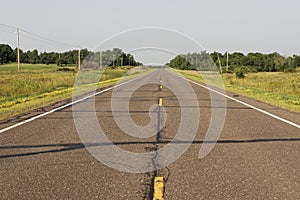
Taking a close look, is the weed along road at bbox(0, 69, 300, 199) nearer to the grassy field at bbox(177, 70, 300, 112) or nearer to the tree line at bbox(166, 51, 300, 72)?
the grassy field at bbox(177, 70, 300, 112)

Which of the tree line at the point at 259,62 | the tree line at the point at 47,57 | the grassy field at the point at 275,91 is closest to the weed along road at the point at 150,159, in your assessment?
the grassy field at the point at 275,91

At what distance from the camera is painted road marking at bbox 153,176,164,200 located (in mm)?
4371

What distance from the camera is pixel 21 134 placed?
8414 millimetres

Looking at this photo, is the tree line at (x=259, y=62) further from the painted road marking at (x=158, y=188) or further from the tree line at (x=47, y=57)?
the painted road marking at (x=158, y=188)

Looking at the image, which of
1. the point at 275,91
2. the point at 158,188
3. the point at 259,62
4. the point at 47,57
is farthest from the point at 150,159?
the point at 47,57

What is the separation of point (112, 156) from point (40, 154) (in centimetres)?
124

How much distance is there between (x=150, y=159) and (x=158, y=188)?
5.01ft

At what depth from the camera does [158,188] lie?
15.4 ft

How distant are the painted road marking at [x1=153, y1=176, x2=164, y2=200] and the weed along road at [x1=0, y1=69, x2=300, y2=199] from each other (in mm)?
12

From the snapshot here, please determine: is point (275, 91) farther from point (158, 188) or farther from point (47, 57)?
point (47, 57)

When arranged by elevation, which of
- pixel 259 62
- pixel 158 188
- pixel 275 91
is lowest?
pixel 158 188

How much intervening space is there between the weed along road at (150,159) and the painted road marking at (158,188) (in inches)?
0.5

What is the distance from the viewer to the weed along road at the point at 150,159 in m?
4.63

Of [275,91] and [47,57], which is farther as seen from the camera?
[47,57]
